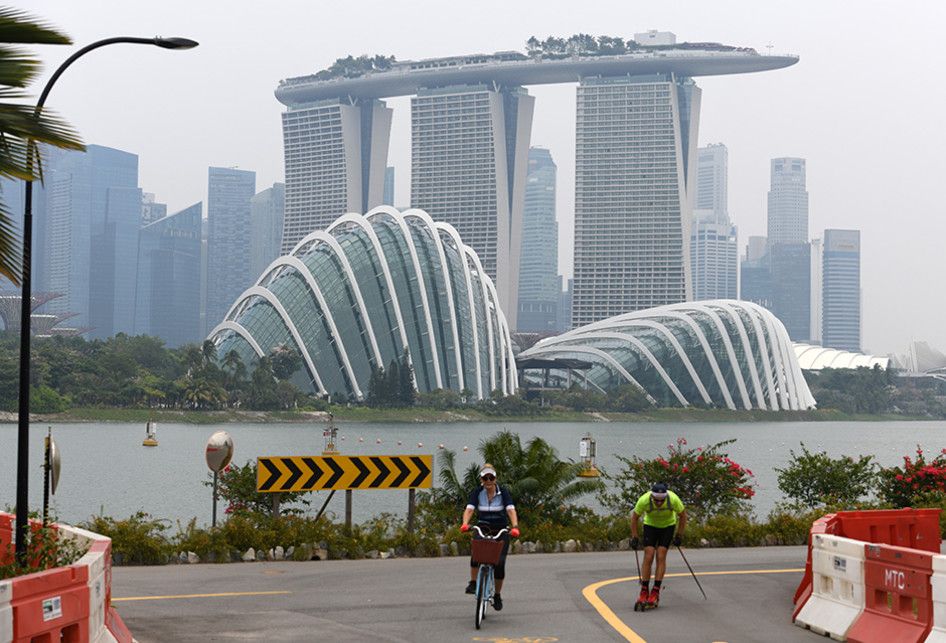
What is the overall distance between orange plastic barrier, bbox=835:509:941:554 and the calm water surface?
1023 centimetres

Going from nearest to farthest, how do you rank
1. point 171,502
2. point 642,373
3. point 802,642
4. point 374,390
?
point 802,642 → point 171,502 → point 374,390 → point 642,373

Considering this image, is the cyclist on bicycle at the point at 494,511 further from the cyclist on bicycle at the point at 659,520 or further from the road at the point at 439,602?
the cyclist on bicycle at the point at 659,520

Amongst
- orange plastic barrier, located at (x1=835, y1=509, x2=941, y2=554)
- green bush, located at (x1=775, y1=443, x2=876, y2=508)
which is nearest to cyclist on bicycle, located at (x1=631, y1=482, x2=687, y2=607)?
orange plastic barrier, located at (x1=835, y1=509, x2=941, y2=554)

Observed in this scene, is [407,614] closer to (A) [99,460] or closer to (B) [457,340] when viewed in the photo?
(A) [99,460]

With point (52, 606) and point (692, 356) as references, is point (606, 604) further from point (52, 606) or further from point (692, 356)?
point (692, 356)

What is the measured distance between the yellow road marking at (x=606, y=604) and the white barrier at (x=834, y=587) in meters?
1.93

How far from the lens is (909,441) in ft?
408

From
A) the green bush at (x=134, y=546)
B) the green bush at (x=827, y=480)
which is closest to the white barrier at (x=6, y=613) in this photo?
the green bush at (x=134, y=546)

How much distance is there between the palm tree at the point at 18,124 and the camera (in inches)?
492

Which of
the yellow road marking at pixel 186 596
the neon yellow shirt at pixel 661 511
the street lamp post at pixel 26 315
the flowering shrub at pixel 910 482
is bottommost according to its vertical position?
the yellow road marking at pixel 186 596

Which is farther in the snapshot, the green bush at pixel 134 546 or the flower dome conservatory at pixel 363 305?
the flower dome conservatory at pixel 363 305

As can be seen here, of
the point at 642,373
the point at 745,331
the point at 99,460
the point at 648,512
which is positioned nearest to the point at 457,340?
the point at 642,373

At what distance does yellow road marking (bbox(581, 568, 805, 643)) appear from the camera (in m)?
14.2

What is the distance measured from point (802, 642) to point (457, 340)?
13164 cm
